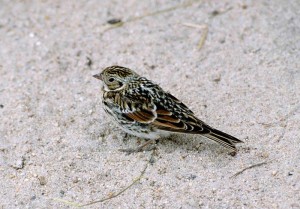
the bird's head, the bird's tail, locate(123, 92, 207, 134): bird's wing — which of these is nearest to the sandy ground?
the bird's tail

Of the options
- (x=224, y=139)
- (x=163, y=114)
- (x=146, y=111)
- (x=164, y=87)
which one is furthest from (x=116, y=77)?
(x=224, y=139)

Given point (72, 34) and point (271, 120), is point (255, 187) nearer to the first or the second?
point (271, 120)

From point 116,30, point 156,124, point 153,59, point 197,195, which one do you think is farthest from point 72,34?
point 197,195

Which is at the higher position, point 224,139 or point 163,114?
point 163,114

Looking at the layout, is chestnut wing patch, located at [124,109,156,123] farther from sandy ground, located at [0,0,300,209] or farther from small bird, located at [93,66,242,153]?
sandy ground, located at [0,0,300,209]

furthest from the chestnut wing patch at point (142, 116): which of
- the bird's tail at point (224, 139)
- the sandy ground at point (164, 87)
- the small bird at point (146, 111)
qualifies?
the bird's tail at point (224, 139)

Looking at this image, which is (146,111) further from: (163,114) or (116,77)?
(116,77)
